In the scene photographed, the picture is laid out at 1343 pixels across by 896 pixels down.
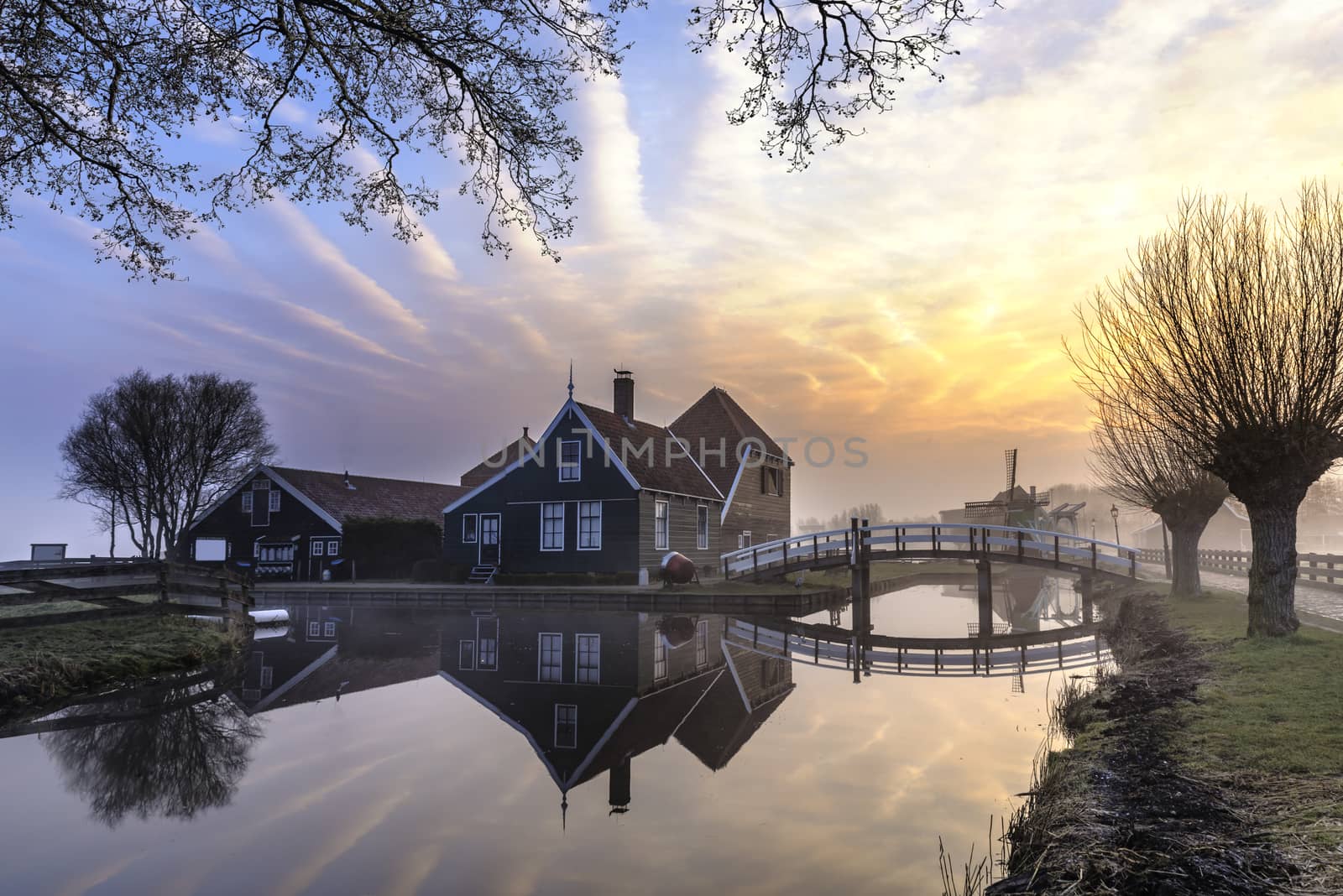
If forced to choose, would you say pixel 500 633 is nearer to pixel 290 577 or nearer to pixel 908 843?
pixel 908 843

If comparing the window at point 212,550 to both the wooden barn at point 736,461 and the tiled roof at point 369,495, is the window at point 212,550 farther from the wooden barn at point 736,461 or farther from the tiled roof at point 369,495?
the wooden barn at point 736,461

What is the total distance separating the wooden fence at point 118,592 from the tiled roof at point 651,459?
42.8ft

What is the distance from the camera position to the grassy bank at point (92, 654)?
1075cm

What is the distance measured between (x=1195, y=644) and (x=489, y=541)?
23.4 metres

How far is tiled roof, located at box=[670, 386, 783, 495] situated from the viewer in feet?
112

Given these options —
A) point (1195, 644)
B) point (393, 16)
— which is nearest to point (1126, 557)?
point (1195, 644)

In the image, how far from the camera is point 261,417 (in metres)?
41.3

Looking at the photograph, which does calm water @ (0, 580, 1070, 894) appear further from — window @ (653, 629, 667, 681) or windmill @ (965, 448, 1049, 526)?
windmill @ (965, 448, 1049, 526)

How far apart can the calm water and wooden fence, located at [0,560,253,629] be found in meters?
3.34

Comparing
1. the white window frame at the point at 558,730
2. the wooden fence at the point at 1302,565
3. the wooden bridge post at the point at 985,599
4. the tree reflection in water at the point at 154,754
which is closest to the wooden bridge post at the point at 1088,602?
the wooden bridge post at the point at 985,599

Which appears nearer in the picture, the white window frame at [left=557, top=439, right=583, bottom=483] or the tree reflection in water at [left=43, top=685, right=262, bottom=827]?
the tree reflection in water at [left=43, top=685, right=262, bottom=827]

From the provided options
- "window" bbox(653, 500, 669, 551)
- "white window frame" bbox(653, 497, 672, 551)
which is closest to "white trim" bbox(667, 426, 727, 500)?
"white window frame" bbox(653, 497, 672, 551)

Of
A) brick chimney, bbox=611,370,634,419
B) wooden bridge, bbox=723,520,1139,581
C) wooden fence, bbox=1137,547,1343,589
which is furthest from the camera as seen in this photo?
brick chimney, bbox=611,370,634,419

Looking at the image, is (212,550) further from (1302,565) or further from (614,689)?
(1302,565)
